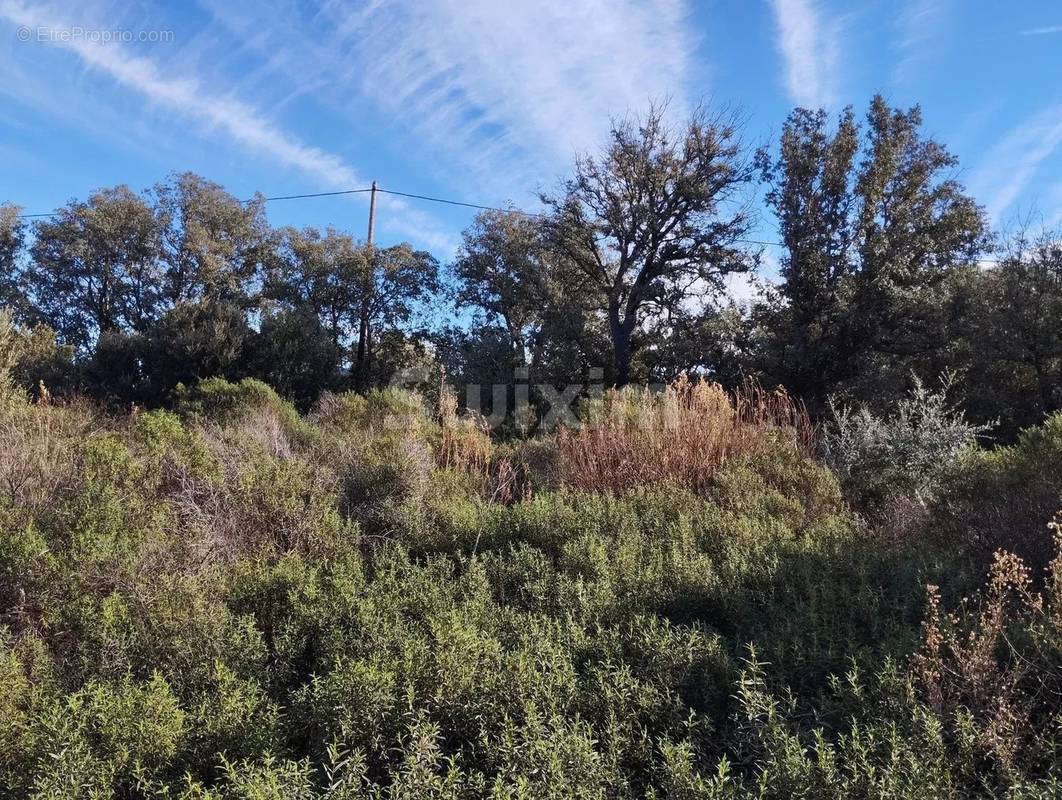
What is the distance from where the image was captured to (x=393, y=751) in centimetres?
207

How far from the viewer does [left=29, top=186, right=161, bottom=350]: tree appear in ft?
60.2

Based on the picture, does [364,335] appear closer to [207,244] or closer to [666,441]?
[207,244]

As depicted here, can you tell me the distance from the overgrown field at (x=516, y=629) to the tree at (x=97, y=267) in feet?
52.8

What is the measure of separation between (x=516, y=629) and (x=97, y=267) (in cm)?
2065

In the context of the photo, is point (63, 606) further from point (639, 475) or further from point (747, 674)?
point (639, 475)

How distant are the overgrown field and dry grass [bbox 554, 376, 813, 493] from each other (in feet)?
0.52

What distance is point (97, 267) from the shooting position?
18562mm

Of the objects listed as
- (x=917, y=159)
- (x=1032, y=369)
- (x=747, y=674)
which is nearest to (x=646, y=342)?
(x=917, y=159)

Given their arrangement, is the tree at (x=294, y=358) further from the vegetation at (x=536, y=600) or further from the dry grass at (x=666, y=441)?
the dry grass at (x=666, y=441)

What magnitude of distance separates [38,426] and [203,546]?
3.01 meters

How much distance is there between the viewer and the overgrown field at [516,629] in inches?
73.2

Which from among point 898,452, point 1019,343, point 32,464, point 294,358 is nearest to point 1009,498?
point 898,452

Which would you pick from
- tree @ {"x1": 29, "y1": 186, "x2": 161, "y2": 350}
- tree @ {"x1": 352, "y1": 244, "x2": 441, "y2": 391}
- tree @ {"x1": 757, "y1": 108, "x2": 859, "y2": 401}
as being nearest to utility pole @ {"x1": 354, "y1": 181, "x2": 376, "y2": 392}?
tree @ {"x1": 352, "y1": 244, "x2": 441, "y2": 391}

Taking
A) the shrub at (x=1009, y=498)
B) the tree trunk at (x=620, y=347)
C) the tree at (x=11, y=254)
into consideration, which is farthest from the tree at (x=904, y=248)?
the tree at (x=11, y=254)
